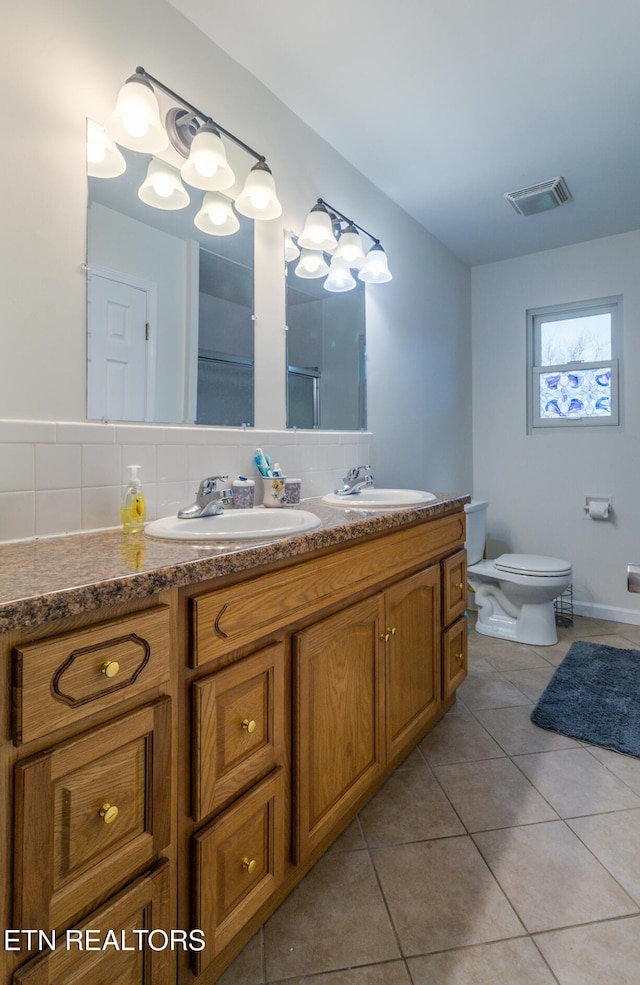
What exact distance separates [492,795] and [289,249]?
1998mm

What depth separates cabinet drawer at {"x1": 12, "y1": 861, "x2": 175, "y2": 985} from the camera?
641 millimetres

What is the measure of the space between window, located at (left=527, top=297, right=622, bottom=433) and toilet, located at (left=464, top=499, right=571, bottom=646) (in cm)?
93

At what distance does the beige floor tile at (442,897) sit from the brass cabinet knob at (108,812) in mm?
771

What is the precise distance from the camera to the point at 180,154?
142cm

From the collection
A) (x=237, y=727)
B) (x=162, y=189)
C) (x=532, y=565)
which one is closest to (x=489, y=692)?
(x=532, y=565)

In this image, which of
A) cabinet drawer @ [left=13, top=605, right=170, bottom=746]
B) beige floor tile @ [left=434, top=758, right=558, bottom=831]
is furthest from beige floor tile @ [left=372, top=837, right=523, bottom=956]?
cabinet drawer @ [left=13, top=605, right=170, bottom=746]

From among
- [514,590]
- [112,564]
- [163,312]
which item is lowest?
[514,590]

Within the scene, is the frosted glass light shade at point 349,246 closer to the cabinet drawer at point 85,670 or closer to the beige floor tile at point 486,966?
the cabinet drawer at point 85,670

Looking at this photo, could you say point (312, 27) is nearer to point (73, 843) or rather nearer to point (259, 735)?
point (259, 735)

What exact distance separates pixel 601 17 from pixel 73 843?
2.43 metres

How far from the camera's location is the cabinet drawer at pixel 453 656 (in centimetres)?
180

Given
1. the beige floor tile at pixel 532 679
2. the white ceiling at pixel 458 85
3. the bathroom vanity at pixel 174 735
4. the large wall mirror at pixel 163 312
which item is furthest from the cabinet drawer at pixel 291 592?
the white ceiling at pixel 458 85

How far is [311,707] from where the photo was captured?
3.61 ft

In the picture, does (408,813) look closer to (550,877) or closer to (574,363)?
(550,877)
